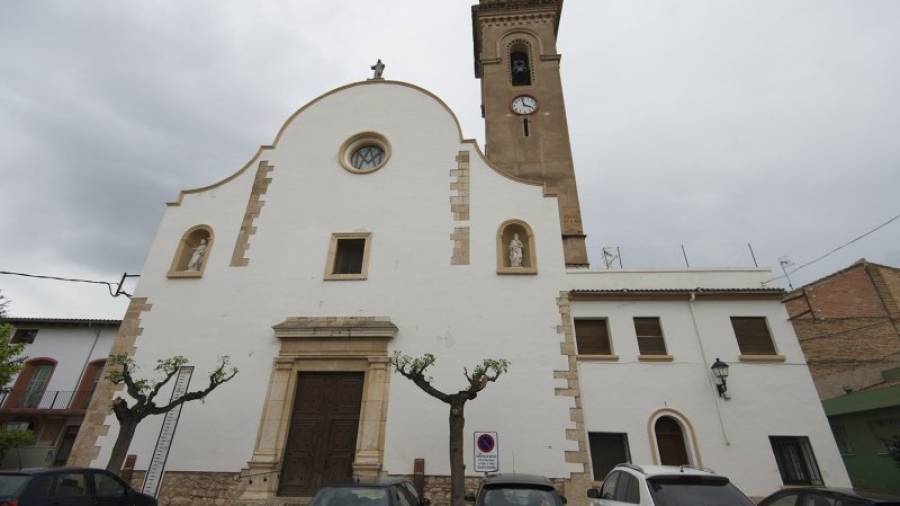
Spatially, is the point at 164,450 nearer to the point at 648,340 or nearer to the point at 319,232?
the point at 319,232

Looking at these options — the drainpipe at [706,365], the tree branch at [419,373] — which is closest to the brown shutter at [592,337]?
the drainpipe at [706,365]

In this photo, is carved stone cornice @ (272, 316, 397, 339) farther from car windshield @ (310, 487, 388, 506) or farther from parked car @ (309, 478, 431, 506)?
car windshield @ (310, 487, 388, 506)

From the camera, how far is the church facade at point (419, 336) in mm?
10172

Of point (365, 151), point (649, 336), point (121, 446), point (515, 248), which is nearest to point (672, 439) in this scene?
point (649, 336)

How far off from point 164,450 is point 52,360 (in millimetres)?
13600

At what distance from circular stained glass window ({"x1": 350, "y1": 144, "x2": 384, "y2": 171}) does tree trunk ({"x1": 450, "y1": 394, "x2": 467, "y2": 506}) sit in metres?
8.87

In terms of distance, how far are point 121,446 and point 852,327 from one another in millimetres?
25432

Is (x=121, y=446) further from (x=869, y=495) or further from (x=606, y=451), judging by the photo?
(x=869, y=495)

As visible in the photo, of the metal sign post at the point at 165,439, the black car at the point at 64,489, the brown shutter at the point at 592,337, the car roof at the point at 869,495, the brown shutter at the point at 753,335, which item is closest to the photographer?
the car roof at the point at 869,495

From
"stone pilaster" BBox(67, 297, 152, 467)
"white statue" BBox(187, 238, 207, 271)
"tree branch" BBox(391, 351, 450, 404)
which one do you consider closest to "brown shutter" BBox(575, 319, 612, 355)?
"tree branch" BBox(391, 351, 450, 404)

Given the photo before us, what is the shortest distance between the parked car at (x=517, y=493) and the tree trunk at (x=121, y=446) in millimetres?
7916

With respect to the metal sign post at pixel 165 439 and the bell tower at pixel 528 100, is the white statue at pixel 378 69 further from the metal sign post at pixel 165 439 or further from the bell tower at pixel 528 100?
the metal sign post at pixel 165 439

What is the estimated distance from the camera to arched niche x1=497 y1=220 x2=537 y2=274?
479 inches

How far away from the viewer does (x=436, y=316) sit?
11.6 meters
